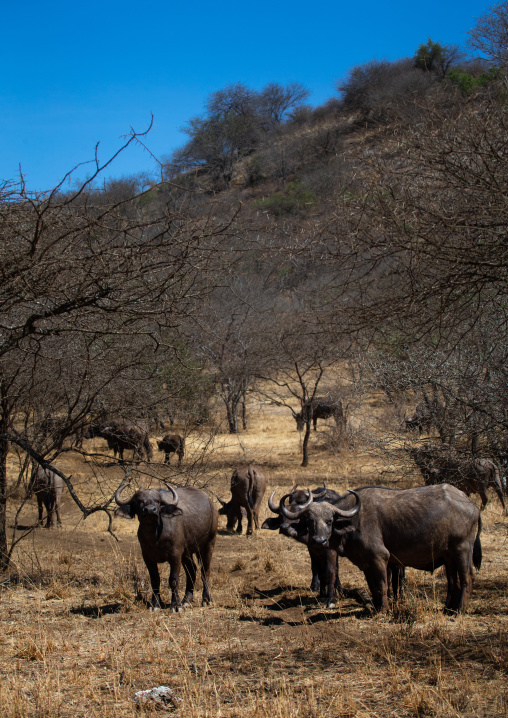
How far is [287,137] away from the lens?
5266cm

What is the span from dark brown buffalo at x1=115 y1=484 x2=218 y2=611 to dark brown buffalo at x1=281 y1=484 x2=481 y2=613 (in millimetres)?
1491

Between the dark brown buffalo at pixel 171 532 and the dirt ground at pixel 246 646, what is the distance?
328 millimetres

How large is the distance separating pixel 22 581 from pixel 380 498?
4741 mm

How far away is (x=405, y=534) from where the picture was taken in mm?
6809

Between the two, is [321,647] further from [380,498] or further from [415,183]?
[415,183]

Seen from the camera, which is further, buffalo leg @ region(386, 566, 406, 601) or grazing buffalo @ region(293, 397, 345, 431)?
grazing buffalo @ region(293, 397, 345, 431)

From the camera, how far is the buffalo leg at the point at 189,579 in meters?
7.55

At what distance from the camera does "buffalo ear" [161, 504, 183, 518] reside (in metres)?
7.40

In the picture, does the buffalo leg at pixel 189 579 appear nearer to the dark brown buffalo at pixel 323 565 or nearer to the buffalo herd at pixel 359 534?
the buffalo herd at pixel 359 534

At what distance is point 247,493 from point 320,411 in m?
14.4

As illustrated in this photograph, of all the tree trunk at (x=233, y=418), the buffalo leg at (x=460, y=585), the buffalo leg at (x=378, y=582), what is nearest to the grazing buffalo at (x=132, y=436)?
the buffalo leg at (x=378, y=582)

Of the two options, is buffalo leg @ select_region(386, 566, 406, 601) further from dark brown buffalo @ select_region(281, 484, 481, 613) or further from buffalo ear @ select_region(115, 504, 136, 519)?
buffalo ear @ select_region(115, 504, 136, 519)

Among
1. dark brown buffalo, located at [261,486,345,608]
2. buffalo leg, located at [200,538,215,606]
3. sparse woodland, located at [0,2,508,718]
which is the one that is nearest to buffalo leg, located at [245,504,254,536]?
Answer: sparse woodland, located at [0,2,508,718]

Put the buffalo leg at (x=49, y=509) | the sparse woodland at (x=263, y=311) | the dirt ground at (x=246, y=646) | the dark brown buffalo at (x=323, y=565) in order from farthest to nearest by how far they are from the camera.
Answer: the buffalo leg at (x=49, y=509) < the dark brown buffalo at (x=323, y=565) < the sparse woodland at (x=263, y=311) < the dirt ground at (x=246, y=646)
